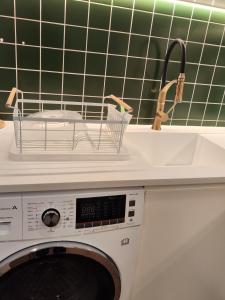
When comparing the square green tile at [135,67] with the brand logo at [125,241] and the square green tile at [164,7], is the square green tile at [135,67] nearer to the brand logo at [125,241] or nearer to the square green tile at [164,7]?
the square green tile at [164,7]

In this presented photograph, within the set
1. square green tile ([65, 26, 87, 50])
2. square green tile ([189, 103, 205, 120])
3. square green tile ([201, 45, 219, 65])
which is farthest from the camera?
square green tile ([189, 103, 205, 120])

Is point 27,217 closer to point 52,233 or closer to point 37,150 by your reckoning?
point 52,233

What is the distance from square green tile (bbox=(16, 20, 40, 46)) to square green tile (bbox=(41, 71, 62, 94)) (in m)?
0.15

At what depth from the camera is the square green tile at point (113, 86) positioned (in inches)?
53.5

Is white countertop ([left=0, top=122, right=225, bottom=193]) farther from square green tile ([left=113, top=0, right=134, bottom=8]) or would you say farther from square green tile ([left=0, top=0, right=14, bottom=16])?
square green tile ([left=113, top=0, right=134, bottom=8])

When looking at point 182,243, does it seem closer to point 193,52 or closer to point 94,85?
point 94,85

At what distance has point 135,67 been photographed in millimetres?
1366

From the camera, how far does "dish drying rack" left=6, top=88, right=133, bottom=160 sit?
92cm

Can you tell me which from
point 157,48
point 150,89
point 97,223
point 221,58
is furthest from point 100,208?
point 221,58

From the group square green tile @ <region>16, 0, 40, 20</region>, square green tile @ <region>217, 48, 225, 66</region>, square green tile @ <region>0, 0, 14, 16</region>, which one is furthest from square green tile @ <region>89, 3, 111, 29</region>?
square green tile @ <region>217, 48, 225, 66</region>

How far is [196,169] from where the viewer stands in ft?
3.24

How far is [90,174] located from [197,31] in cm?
103

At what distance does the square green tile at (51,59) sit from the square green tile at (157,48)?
18.3 inches

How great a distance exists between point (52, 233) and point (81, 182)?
188 mm
